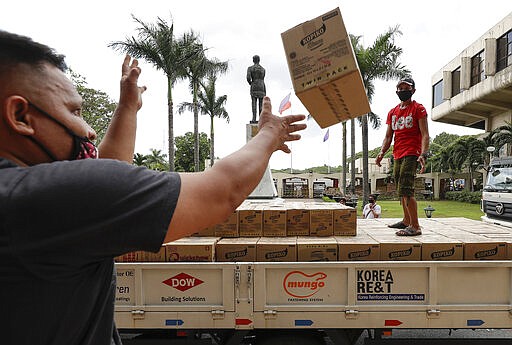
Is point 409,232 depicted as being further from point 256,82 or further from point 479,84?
point 479,84

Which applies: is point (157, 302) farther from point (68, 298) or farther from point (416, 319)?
point (68, 298)

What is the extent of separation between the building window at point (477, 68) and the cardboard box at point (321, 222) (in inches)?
980

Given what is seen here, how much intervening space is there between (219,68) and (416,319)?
62.8 feet

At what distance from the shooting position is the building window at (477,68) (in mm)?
23250

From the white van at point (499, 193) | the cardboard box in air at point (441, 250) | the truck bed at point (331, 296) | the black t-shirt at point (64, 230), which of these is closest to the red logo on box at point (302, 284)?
the truck bed at point (331, 296)

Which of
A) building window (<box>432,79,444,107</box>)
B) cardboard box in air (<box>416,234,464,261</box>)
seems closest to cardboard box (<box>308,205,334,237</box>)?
cardboard box in air (<box>416,234,464,261</box>)

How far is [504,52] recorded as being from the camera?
20.7 metres

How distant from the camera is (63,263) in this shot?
72 centimetres

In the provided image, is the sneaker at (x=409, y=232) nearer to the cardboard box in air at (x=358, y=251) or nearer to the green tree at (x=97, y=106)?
the cardboard box in air at (x=358, y=251)

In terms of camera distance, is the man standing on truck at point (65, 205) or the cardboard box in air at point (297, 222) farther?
the cardboard box in air at point (297, 222)

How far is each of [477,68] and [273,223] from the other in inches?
1054

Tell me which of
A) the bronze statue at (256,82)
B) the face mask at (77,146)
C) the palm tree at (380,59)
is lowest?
the face mask at (77,146)

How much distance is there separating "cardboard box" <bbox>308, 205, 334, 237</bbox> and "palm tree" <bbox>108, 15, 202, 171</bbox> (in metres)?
13.3

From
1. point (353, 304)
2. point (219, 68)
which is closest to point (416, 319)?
point (353, 304)
